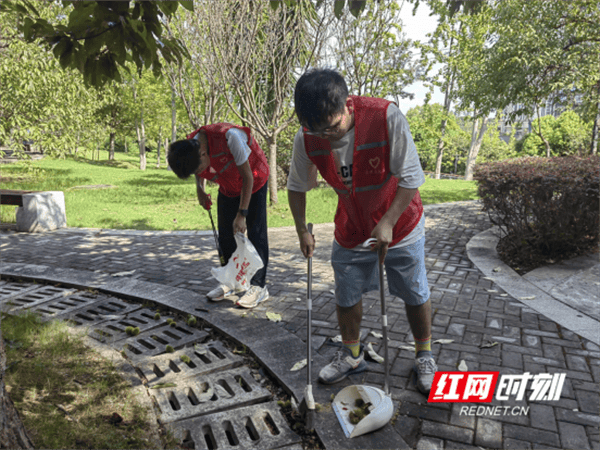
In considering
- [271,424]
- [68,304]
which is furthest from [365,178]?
[68,304]

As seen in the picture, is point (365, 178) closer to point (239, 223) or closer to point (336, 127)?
point (336, 127)

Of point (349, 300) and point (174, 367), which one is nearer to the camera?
point (349, 300)

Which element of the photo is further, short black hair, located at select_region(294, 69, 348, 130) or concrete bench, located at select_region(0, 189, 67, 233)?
concrete bench, located at select_region(0, 189, 67, 233)

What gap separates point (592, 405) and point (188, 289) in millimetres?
3779

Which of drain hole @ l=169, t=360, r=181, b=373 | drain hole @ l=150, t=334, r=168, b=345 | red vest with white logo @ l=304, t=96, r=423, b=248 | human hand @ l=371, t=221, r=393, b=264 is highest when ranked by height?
red vest with white logo @ l=304, t=96, r=423, b=248

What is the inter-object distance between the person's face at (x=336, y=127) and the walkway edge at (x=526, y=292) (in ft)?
8.92

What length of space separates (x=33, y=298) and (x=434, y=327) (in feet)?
13.4

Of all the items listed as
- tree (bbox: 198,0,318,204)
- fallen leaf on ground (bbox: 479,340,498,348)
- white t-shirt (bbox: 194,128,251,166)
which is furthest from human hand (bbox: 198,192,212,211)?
tree (bbox: 198,0,318,204)

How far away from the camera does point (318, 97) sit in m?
2.00

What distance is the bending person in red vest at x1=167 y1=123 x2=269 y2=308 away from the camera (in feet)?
11.5

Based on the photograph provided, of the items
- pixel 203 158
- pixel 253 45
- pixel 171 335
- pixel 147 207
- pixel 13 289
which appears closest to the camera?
pixel 171 335

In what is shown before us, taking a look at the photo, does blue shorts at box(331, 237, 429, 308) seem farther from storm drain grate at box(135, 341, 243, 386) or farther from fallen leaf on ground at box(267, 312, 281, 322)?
fallen leaf on ground at box(267, 312, 281, 322)

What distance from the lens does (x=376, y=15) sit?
10.5 m

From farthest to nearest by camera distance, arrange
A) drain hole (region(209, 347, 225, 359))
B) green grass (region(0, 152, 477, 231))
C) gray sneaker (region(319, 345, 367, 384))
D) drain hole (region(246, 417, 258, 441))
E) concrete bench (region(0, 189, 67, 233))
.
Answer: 1. green grass (region(0, 152, 477, 231))
2. concrete bench (region(0, 189, 67, 233))
3. drain hole (region(209, 347, 225, 359))
4. gray sneaker (region(319, 345, 367, 384))
5. drain hole (region(246, 417, 258, 441))
